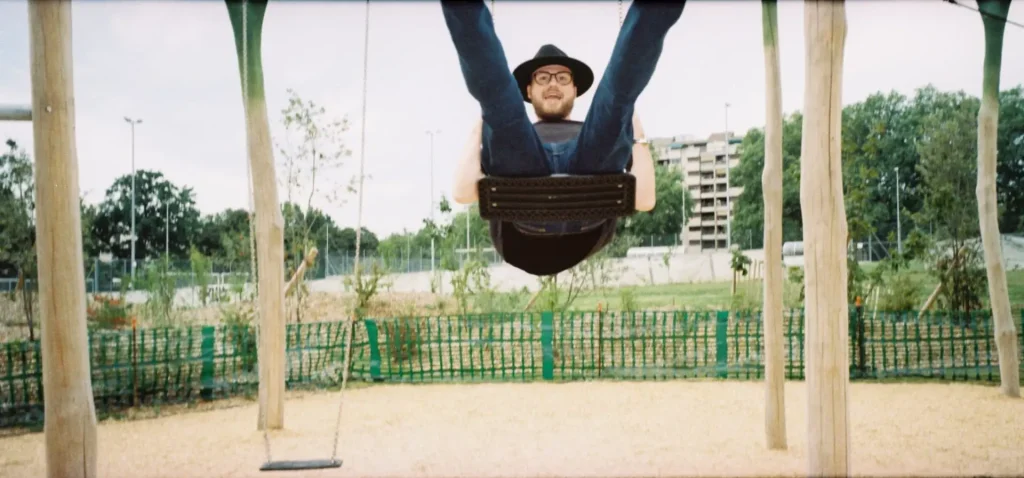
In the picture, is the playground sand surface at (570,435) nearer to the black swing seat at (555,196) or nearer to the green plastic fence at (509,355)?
the green plastic fence at (509,355)

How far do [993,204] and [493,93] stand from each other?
765 centimetres

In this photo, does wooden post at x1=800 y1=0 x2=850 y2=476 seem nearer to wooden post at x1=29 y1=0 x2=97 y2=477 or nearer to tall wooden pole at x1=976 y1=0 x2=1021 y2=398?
wooden post at x1=29 y1=0 x2=97 y2=477

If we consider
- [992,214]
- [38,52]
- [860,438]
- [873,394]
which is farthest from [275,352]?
[992,214]

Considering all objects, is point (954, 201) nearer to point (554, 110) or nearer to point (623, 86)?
point (554, 110)

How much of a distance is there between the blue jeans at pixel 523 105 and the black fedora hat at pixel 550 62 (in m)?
0.49

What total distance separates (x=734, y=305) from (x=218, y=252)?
33.4ft

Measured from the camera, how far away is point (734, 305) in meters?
12.1

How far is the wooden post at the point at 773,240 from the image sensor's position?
5285 mm

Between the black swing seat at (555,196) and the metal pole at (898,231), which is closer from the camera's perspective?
the black swing seat at (555,196)

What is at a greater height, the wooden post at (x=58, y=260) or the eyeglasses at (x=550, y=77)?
the eyeglasses at (x=550, y=77)

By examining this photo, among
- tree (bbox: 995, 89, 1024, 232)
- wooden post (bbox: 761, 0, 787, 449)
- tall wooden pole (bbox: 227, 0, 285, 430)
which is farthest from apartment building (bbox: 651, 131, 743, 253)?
tall wooden pole (bbox: 227, 0, 285, 430)

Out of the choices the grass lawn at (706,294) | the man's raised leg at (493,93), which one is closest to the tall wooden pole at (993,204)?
the grass lawn at (706,294)

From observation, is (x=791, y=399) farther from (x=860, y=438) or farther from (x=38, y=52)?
(x=38, y=52)

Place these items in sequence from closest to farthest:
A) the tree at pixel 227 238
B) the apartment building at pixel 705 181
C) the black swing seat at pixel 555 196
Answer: the black swing seat at pixel 555 196, the tree at pixel 227 238, the apartment building at pixel 705 181
